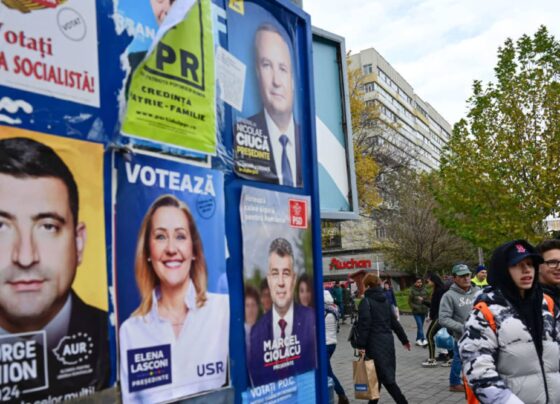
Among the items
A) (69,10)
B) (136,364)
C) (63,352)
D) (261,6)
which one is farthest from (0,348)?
(261,6)

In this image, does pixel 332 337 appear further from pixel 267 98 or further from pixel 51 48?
pixel 51 48

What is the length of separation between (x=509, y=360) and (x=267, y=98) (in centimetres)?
196

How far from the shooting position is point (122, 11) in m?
2.29

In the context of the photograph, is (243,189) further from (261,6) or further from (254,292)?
(261,6)

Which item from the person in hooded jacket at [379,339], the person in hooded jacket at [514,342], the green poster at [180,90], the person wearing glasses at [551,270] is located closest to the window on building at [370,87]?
the person in hooded jacket at [379,339]

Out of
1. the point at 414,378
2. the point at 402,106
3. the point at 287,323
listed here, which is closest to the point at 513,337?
the point at 287,323

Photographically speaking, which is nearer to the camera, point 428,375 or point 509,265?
point 509,265

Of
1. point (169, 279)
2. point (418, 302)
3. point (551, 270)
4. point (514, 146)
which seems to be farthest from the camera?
point (514, 146)

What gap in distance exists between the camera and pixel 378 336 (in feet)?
25.6

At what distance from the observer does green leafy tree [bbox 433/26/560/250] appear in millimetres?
20859

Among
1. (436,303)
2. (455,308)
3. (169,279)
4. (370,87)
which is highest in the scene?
(370,87)

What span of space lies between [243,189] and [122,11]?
92 centimetres

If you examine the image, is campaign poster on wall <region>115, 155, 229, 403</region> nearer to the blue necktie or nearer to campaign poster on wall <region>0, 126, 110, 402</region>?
campaign poster on wall <region>0, 126, 110, 402</region>

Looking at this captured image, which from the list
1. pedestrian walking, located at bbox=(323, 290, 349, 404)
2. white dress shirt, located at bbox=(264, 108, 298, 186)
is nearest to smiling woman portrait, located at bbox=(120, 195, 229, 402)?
white dress shirt, located at bbox=(264, 108, 298, 186)
